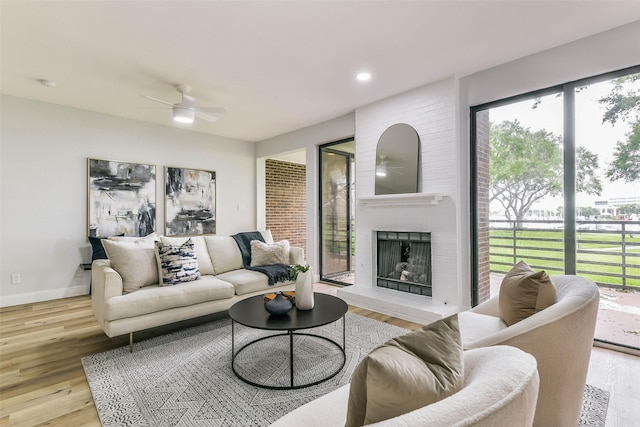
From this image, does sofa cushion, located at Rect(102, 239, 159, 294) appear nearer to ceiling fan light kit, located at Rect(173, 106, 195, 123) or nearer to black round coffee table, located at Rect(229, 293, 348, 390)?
black round coffee table, located at Rect(229, 293, 348, 390)

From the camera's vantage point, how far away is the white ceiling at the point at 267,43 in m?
2.20

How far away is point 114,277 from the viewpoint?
2.62 m

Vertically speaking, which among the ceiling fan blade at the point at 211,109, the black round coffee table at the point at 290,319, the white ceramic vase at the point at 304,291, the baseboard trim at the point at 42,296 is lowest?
the baseboard trim at the point at 42,296

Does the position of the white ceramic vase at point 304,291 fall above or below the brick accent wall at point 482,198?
below

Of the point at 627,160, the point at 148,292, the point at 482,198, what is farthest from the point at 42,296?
the point at 627,160

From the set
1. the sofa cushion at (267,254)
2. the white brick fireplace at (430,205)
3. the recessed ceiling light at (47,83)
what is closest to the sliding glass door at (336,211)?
the white brick fireplace at (430,205)

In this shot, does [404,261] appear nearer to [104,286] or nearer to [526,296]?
[526,296]

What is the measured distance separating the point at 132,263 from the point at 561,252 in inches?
154

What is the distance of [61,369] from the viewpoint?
2.29 m

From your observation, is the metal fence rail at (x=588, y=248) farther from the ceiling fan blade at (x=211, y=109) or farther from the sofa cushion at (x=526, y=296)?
the ceiling fan blade at (x=211, y=109)

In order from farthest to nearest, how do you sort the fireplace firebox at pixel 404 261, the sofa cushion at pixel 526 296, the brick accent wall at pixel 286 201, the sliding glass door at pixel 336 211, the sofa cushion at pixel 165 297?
the brick accent wall at pixel 286 201
the sliding glass door at pixel 336 211
the fireplace firebox at pixel 404 261
the sofa cushion at pixel 165 297
the sofa cushion at pixel 526 296

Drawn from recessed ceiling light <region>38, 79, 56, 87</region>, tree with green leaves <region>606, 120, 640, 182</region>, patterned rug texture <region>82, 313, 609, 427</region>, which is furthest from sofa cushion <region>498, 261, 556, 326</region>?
recessed ceiling light <region>38, 79, 56, 87</region>

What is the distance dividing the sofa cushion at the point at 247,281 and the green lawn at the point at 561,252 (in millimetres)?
2415

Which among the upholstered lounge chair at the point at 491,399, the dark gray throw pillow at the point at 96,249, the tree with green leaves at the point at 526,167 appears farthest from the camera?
the dark gray throw pillow at the point at 96,249
